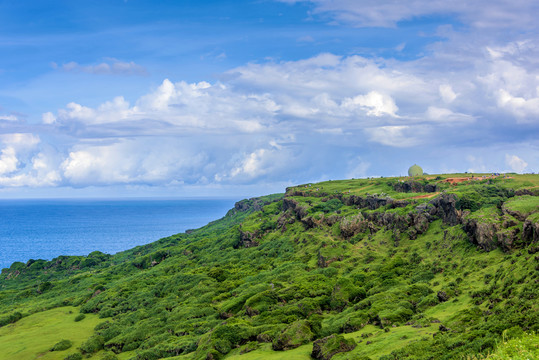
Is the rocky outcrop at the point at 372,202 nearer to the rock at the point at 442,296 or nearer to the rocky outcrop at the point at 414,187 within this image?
the rocky outcrop at the point at 414,187

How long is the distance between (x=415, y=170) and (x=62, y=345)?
417 ft

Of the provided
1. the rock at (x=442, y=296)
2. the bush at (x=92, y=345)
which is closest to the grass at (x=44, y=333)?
the bush at (x=92, y=345)

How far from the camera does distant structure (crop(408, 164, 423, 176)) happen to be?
5881 inches

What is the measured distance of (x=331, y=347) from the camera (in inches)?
1684

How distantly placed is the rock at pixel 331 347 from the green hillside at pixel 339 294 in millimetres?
120

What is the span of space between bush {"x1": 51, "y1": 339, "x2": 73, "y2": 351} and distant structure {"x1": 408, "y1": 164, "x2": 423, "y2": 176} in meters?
124

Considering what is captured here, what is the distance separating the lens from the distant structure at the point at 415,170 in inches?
5881

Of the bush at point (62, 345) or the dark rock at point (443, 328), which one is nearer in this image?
the dark rock at point (443, 328)

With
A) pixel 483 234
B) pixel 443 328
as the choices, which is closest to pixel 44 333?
pixel 443 328

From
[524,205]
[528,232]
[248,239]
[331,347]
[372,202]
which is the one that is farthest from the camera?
[248,239]

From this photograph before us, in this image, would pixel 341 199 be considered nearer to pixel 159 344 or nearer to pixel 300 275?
pixel 300 275

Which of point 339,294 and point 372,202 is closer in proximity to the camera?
point 339,294

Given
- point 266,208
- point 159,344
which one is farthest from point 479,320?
point 266,208

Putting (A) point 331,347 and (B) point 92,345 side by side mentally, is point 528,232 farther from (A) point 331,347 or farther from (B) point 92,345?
(B) point 92,345
